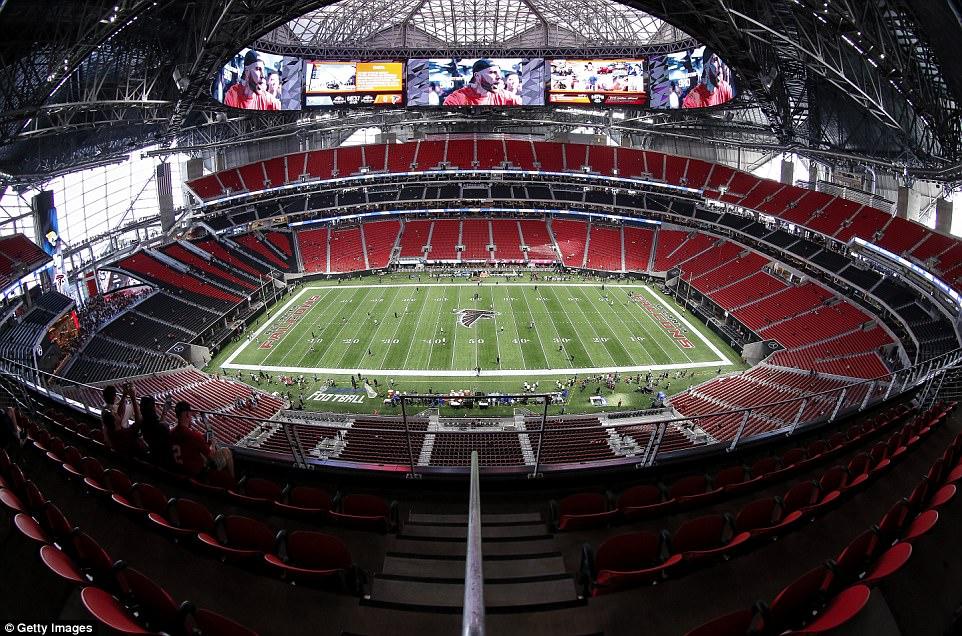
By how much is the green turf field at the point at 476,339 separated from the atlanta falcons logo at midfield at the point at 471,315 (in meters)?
0.15

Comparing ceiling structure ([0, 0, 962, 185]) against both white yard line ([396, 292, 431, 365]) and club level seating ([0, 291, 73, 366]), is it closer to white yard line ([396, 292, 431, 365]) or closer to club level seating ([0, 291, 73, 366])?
club level seating ([0, 291, 73, 366])

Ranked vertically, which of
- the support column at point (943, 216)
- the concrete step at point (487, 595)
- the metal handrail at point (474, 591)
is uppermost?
the support column at point (943, 216)

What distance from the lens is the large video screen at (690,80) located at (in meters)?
44.6

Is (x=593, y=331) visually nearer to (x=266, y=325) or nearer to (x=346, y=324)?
(x=346, y=324)

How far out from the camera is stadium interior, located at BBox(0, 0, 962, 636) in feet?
16.3

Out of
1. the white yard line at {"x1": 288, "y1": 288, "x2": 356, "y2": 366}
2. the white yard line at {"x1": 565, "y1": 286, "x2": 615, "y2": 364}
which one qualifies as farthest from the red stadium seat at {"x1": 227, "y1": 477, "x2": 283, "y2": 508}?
the white yard line at {"x1": 565, "y1": 286, "x2": 615, "y2": 364}

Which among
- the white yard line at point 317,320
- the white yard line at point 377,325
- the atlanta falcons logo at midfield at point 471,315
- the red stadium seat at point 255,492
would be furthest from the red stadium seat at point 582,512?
the atlanta falcons logo at midfield at point 471,315

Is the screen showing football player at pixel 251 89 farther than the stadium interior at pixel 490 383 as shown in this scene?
Yes

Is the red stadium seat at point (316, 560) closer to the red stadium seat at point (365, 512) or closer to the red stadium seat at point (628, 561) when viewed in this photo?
the red stadium seat at point (365, 512)

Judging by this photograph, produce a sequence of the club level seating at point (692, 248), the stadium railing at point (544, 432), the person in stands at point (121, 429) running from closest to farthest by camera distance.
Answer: the stadium railing at point (544, 432) < the person in stands at point (121, 429) < the club level seating at point (692, 248)

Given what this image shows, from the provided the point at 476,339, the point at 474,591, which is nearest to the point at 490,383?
the point at 476,339

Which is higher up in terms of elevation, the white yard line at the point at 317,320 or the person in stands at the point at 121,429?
the person in stands at the point at 121,429

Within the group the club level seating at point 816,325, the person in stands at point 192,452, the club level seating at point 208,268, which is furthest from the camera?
the club level seating at point 208,268

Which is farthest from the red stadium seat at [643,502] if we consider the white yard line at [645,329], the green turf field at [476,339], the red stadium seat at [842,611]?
the white yard line at [645,329]
